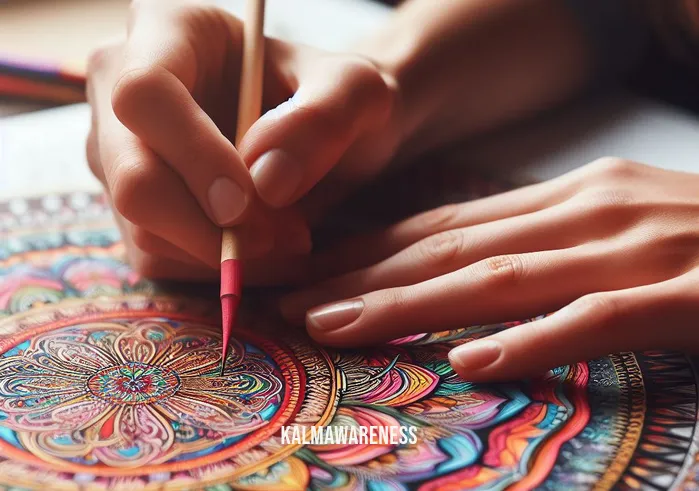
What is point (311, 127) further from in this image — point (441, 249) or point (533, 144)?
point (533, 144)

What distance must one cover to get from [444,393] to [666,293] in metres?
0.17

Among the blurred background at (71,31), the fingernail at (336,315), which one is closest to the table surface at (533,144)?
the blurred background at (71,31)

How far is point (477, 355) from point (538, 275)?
0.29 feet

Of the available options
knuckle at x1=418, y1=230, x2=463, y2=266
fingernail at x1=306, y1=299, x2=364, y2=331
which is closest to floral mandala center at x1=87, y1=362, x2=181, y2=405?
fingernail at x1=306, y1=299, x2=364, y2=331

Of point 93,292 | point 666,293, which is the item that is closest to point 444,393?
point 666,293

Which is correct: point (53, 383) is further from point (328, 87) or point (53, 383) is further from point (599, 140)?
point (599, 140)

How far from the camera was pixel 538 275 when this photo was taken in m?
0.54

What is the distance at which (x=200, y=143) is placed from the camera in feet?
1.69

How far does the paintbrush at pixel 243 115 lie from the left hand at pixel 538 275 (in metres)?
0.07

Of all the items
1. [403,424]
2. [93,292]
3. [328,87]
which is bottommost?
[403,424]

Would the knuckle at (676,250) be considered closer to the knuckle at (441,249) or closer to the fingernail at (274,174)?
the knuckle at (441,249)

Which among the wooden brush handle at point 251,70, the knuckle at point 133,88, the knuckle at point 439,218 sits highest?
the wooden brush handle at point 251,70

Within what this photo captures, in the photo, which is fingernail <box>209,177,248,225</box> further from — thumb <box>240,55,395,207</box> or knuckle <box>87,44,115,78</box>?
knuckle <box>87,44,115,78</box>

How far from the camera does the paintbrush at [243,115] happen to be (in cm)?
50
